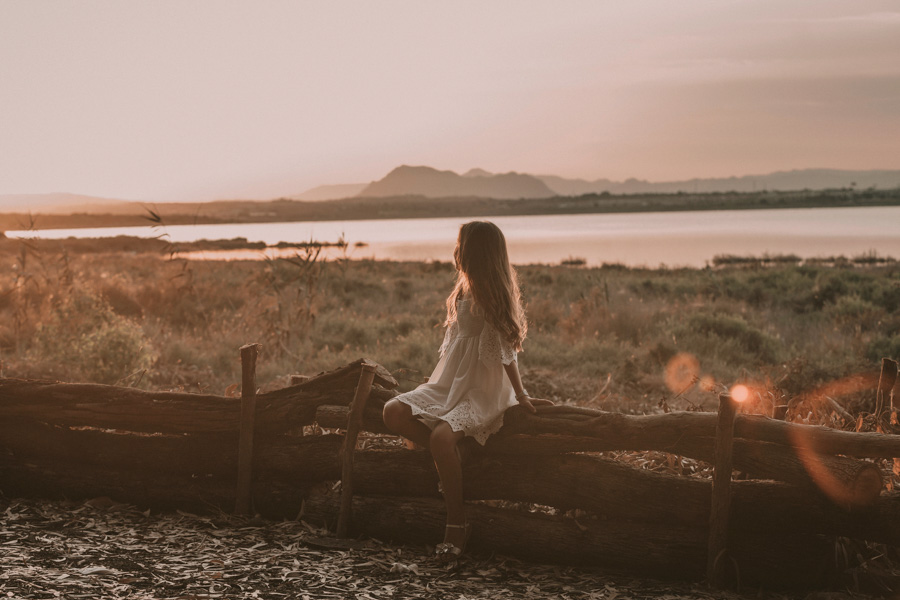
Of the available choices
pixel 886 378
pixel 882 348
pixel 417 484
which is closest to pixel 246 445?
pixel 417 484

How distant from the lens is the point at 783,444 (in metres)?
4.51

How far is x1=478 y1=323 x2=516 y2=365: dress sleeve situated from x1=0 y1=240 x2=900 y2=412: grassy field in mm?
2511

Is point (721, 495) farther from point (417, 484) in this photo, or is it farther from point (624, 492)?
point (417, 484)

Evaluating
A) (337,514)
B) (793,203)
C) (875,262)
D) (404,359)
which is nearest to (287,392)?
(337,514)

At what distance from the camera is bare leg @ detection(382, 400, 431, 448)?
481 centimetres

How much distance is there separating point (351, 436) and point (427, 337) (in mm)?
6859

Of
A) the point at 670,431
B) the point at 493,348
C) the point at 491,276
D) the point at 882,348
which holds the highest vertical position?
the point at 491,276

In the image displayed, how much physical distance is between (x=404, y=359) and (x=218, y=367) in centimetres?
269

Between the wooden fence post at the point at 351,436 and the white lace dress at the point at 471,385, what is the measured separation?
1.45 ft

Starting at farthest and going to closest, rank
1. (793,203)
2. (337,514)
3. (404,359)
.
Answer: (793,203) → (404,359) → (337,514)

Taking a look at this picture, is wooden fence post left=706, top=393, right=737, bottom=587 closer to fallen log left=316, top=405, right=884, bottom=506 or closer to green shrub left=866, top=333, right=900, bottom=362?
fallen log left=316, top=405, right=884, bottom=506

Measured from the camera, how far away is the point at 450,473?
184 inches

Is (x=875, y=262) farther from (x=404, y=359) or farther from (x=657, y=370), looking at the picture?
(x=404, y=359)

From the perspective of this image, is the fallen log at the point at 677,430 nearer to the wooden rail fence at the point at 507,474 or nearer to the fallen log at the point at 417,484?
the wooden rail fence at the point at 507,474
